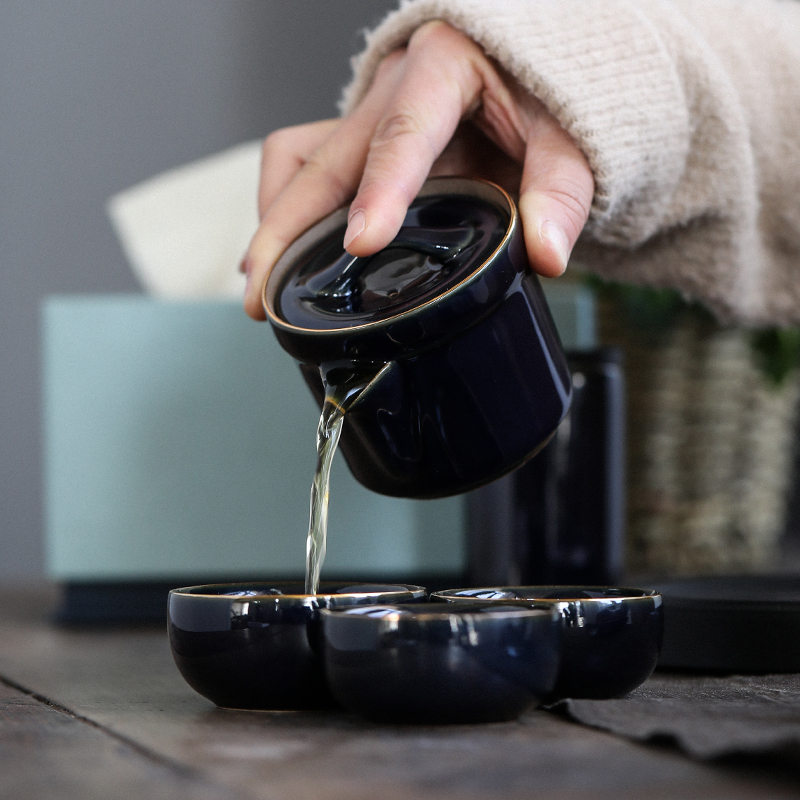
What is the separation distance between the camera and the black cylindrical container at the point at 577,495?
3.00 feet

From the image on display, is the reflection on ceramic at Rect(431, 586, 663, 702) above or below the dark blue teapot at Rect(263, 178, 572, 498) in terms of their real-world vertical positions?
below

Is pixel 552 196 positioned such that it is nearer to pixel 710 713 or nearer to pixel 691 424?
pixel 710 713

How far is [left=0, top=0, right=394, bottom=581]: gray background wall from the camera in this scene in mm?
2141

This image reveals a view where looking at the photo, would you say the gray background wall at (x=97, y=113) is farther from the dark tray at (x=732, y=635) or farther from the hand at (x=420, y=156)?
the dark tray at (x=732, y=635)

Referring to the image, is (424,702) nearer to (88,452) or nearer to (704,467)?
(88,452)

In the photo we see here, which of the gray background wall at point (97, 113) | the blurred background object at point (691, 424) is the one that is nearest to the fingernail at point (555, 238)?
the blurred background object at point (691, 424)

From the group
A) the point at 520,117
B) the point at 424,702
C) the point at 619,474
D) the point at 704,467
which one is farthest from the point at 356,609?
the point at 704,467

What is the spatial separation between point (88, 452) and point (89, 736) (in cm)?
63

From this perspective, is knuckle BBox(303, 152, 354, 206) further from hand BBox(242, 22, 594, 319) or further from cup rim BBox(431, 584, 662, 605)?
cup rim BBox(431, 584, 662, 605)

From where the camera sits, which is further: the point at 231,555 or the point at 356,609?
the point at 231,555

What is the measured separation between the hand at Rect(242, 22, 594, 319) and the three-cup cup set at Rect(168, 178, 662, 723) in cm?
2

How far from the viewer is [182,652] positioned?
0.47 meters

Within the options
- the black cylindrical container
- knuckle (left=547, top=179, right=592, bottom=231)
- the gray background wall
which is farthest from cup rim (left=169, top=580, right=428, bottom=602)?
the gray background wall

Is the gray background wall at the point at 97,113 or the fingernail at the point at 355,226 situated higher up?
the gray background wall at the point at 97,113
